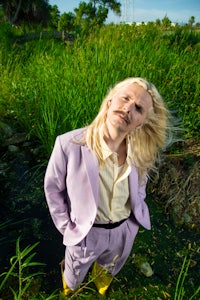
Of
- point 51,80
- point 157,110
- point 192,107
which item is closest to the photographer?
point 157,110

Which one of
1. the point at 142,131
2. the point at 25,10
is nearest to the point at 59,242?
the point at 142,131

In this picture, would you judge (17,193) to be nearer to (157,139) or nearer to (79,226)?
(79,226)

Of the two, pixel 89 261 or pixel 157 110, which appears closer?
pixel 157 110

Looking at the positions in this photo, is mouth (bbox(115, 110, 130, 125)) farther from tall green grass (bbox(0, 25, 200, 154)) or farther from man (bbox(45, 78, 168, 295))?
tall green grass (bbox(0, 25, 200, 154))

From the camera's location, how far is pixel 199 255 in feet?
6.67

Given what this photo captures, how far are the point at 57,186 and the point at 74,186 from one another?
11cm

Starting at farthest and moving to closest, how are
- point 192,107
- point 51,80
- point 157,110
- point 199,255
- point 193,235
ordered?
1. point 192,107
2. point 51,80
3. point 193,235
4. point 199,255
5. point 157,110

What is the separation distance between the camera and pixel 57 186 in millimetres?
1375

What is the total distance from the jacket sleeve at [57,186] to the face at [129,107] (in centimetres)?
26

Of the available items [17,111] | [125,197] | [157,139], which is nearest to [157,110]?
[157,139]

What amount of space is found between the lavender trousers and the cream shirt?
0.07m

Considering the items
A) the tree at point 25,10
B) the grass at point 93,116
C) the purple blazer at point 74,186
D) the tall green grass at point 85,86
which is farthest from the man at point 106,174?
the tree at point 25,10

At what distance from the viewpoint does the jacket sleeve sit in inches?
51.2

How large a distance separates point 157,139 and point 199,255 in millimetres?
1026
